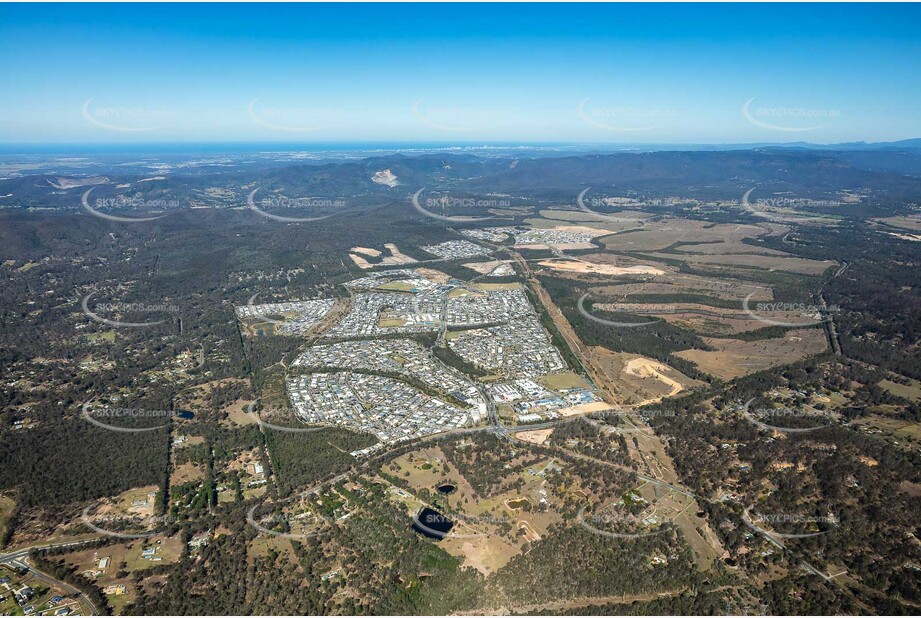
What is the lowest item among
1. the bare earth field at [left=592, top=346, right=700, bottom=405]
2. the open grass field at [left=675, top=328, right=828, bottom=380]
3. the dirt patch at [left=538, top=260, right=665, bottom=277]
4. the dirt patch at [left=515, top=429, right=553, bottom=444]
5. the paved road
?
the paved road

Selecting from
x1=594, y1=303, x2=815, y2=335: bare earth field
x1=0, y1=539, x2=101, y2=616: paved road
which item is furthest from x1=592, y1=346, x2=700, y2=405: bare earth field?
x1=0, y1=539, x2=101, y2=616: paved road

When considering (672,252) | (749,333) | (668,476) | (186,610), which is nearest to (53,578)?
(186,610)

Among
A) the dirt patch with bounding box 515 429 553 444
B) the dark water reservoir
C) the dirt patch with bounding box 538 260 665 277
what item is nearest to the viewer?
the dark water reservoir

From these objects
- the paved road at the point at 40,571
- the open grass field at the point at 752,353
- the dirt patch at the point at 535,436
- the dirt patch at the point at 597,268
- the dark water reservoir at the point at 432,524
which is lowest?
the paved road at the point at 40,571

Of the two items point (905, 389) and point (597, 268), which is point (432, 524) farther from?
point (597, 268)

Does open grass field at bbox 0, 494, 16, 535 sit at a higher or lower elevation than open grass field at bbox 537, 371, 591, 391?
lower

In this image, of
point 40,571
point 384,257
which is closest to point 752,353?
point 40,571

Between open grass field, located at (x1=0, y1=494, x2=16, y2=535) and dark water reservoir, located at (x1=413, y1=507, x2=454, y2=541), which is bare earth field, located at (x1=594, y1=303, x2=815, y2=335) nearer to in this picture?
dark water reservoir, located at (x1=413, y1=507, x2=454, y2=541)

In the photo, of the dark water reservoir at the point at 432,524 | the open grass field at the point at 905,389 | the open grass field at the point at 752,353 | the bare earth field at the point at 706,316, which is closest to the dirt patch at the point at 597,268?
the bare earth field at the point at 706,316

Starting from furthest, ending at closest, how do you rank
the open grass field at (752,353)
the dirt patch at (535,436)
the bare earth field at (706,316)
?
the bare earth field at (706,316), the open grass field at (752,353), the dirt patch at (535,436)

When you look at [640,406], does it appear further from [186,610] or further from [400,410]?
[186,610]

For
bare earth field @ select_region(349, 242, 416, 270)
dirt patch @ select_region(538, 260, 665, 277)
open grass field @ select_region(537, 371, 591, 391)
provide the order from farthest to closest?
bare earth field @ select_region(349, 242, 416, 270)
dirt patch @ select_region(538, 260, 665, 277)
open grass field @ select_region(537, 371, 591, 391)

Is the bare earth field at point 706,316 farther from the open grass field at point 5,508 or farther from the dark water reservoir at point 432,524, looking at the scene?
the open grass field at point 5,508
